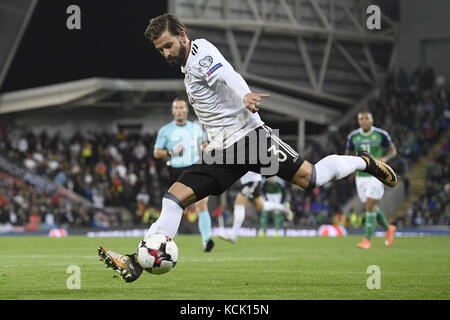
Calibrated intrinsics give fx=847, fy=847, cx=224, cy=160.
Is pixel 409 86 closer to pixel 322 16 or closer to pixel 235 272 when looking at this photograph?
pixel 322 16

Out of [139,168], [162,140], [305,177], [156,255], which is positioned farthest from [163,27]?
[139,168]

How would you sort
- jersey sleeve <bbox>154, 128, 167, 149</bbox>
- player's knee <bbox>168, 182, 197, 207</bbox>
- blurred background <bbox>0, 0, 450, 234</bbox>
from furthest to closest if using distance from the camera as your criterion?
blurred background <bbox>0, 0, 450, 234</bbox>, jersey sleeve <bbox>154, 128, 167, 149</bbox>, player's knee <bbox>168, 182, 197, 207</bbox>

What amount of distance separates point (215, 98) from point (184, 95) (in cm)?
2755

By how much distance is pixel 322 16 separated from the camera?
36.8 metres

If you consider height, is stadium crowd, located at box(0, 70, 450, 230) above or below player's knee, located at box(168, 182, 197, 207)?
above

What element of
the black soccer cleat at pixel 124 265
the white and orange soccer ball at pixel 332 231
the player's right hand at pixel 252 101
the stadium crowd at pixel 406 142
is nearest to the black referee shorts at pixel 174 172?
the black soccer cleat at pixel 124 265

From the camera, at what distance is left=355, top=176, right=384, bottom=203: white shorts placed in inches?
616

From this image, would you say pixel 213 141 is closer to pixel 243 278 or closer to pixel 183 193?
pixel 183 193

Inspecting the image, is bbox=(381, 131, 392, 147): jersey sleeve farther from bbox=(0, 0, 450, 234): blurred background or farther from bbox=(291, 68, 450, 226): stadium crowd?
bbox=(291, 68, 450, 226): stadium crowd

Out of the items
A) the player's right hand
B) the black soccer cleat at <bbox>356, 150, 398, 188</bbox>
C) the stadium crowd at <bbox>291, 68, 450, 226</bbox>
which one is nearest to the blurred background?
the stadium crowd at <bbox>291, 68, 450, 226</bbox>

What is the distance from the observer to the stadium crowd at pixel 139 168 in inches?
1160

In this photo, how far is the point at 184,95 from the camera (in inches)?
1380

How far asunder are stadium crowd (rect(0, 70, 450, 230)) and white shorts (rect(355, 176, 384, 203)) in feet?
45.3

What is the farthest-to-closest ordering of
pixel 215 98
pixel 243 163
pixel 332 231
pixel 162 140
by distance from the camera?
pixel 332 231 < pixel 162 140 < pixel 243 163 < pixel 215 98
